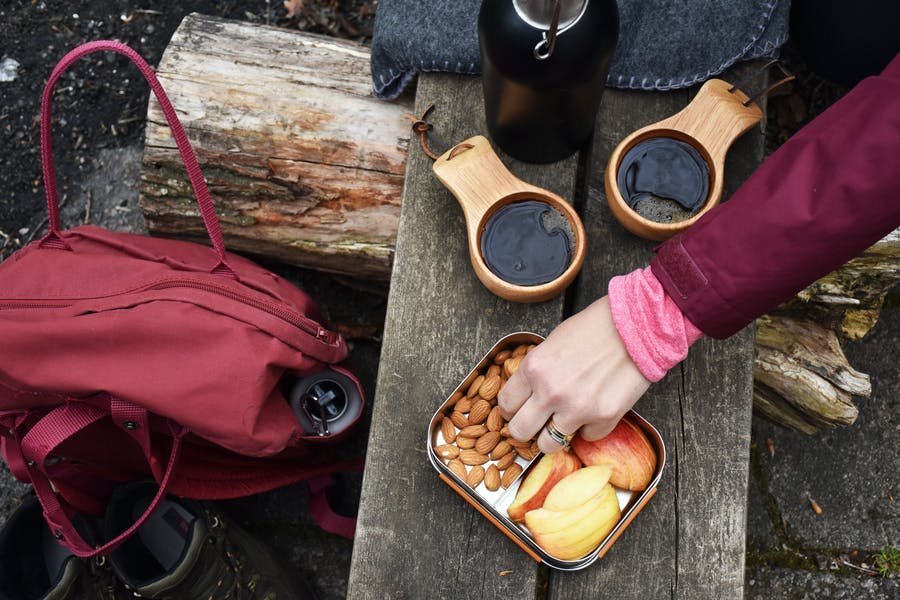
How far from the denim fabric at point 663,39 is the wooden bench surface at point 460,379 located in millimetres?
90

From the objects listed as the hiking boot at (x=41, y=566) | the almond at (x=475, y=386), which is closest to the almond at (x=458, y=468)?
the almond at (x=475, y=386)

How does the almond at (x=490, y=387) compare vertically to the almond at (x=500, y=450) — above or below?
above

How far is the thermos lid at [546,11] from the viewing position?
1014mm

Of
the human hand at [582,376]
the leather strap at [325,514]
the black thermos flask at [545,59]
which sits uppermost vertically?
the black thermos flask at [545,59]

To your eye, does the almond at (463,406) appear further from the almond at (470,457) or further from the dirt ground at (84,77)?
the dirt ground at (84,77)

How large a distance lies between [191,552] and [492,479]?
858 millimetres

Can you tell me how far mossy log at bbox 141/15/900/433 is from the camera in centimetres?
170

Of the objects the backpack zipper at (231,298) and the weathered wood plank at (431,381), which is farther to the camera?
the backpack zipper at (231,298)

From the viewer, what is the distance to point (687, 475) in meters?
1.27

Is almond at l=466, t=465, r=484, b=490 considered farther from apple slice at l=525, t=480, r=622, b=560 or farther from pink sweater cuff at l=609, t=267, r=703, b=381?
pink sweater cuff at l=609, t=267, r=703, b=381

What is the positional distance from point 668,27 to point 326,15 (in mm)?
1354

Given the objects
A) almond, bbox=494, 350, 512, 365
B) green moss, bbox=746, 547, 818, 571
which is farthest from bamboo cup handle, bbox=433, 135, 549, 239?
green moss, bbox=746, 547, 818, 571

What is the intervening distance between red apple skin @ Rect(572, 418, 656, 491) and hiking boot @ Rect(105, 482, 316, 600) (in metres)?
1.00

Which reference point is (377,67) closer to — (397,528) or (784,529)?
(397,528)
